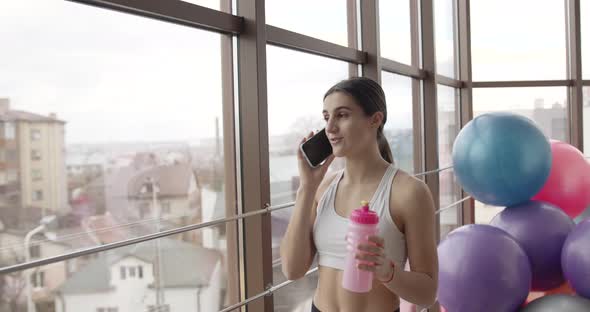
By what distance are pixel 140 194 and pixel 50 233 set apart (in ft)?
1.07

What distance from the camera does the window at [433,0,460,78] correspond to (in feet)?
14.5

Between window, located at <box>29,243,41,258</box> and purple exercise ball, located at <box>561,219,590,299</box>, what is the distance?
184cm

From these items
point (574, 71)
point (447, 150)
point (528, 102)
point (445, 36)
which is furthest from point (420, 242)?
point (574, 71)

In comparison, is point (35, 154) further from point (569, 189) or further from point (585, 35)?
point (585, 35)

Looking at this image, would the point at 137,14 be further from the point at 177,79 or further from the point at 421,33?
the point at 421,33

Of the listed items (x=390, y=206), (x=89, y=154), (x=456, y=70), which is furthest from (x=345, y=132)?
(x=456, y=70)

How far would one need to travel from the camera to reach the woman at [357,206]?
1.12m

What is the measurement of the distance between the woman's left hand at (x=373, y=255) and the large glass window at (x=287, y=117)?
1192 mm

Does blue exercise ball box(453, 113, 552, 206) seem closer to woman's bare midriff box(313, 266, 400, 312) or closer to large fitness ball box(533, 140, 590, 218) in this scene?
large fitness ball box(533, 140, 590, 218)

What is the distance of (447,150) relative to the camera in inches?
185

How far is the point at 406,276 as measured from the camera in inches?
42.2

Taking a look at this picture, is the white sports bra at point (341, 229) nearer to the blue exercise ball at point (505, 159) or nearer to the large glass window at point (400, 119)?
the blue exercise ball at point (505, 159)

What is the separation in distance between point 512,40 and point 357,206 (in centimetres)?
441

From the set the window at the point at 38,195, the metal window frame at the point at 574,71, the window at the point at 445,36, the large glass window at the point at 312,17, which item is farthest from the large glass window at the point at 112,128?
the metal window frame at the point at 574,71
